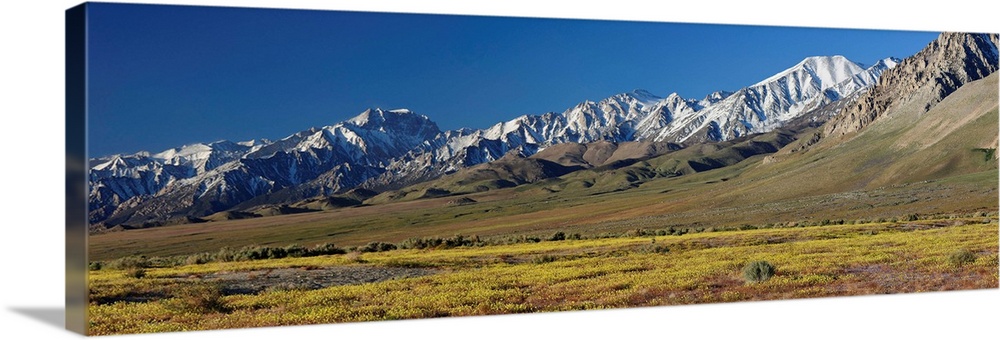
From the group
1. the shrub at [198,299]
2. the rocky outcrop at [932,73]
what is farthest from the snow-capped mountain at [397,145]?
the shrub at [198,299]

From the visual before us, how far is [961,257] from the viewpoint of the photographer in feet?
101

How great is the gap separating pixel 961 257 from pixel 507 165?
15.2m

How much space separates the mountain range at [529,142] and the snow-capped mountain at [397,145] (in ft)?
0.13

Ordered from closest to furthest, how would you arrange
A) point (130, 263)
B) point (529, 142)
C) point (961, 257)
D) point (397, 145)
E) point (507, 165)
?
point (130, 263)
point (397, 145)
point (529, 142)
point (507, 165)
point (961, 257)

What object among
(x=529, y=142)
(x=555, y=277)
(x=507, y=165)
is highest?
(x=529, y=142)

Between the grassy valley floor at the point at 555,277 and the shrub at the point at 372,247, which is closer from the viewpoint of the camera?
the grassy valley floor at the point at 555,277

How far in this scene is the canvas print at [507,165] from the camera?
23219 mm

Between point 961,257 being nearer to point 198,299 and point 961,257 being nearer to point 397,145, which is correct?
point 397,145

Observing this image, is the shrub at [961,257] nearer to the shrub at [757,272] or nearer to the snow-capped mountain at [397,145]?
the snow-capped mountain at [397,145]

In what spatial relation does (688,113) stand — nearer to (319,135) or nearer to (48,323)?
(319,135)

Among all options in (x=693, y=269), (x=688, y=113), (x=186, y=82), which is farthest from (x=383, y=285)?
(x=688, y=113)

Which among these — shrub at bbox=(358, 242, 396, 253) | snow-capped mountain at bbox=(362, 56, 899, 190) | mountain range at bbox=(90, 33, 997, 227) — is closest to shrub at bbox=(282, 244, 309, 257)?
mountain range at bbox=(90, 33, 997, 227)

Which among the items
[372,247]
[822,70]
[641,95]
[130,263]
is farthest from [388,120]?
[822,70]

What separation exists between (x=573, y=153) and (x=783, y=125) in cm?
853
